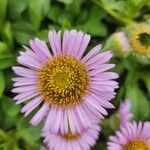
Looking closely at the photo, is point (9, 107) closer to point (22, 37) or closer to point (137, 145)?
point (22, 37)

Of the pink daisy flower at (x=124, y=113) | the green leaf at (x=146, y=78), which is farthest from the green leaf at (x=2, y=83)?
the green leaf at (x=146, y=78)

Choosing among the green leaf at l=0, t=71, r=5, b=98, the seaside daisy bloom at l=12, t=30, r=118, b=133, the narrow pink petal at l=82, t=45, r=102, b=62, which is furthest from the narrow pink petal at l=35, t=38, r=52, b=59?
the green leaf at l=0, t=71, r=5, b=98

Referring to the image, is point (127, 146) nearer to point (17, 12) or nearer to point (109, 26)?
point (109, 26)

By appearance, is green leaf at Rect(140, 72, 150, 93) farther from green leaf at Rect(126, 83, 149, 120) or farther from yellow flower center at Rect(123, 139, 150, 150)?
yellow flower center at Rect(123, 139, 150, 150)

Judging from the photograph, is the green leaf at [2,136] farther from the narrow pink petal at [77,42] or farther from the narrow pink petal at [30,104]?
the narrow pink petal at [77,42]

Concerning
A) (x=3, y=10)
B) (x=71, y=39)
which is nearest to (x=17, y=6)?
(x=3, y=10)

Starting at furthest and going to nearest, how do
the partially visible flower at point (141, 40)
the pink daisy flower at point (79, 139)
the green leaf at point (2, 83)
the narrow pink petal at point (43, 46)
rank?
1. the pink daisy flower at point (79, 139)
2. the green leaf at point (2, 83)
3. the partially visible flower at point (141, 40)
4. the narrow pink petal at point (43, 46)
